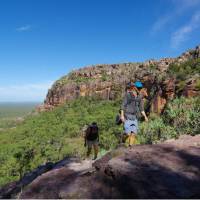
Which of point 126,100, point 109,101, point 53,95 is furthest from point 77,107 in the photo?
point 126,100

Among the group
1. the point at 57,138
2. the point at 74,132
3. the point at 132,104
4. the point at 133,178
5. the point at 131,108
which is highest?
the point at 132,104

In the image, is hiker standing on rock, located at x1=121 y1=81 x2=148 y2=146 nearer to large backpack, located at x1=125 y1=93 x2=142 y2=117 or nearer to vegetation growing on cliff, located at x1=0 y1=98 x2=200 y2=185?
large backpack, located at x1=125 y1=93 x2=142 y2=117

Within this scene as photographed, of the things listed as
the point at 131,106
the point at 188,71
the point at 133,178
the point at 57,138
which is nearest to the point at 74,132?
the point at 57,138

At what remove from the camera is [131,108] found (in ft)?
26.1

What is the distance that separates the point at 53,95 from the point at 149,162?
11106 centimetres

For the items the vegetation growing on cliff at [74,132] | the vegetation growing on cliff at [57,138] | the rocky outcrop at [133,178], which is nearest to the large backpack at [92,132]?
the vegetation growing on cliff at [74,132]

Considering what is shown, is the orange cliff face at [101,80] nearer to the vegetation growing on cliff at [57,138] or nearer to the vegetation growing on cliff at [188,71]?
the vegetation growing on cliff at [57,138]

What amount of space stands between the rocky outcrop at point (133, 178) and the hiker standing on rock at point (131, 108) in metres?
0.93

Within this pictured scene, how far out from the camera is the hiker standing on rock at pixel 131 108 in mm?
7926

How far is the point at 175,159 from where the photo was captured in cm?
645

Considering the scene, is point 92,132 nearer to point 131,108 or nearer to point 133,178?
point 131,108

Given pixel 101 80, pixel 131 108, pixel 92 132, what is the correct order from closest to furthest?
1. pixel 131 108
2. pixel 92 132
3. pixel 101 80

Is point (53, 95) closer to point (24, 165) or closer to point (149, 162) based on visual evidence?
point (24, 165)

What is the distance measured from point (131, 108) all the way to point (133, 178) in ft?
9.10
